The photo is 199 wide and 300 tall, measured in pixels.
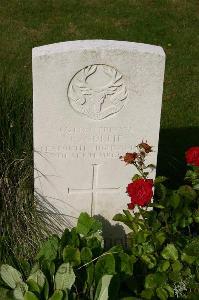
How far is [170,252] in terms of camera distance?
11.7 ft

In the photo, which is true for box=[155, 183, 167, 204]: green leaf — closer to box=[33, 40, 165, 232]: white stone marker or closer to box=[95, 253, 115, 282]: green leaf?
box=[33, 40, 165, 232]: white stone marker

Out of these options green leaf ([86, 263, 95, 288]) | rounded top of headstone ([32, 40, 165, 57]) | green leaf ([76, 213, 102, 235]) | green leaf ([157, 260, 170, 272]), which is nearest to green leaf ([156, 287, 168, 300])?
green leaf ([157, 260, 170, 272])

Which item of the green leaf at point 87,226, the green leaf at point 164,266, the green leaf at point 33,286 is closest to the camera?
the green leaf at point 33,286

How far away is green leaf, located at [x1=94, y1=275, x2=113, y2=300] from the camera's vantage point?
307 centimetres

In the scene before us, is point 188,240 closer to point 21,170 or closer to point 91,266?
point 91,266

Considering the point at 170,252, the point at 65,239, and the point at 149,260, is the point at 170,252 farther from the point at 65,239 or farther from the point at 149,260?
the point at 65,239

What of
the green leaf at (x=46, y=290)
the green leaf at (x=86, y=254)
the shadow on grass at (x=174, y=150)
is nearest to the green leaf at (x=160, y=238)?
the green leaf at (x=86, y=254)

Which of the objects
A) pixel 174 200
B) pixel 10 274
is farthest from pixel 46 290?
pixel 174 200

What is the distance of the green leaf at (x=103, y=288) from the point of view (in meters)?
3.07

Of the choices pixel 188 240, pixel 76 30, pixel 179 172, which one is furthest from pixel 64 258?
pixel 76 30

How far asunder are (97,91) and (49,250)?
3.22 ft

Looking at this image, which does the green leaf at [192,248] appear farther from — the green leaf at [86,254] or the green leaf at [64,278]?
the green leaf at [64,278]

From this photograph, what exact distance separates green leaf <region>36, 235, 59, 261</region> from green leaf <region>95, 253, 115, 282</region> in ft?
0.92

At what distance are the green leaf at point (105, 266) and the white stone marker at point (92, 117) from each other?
69 cm
